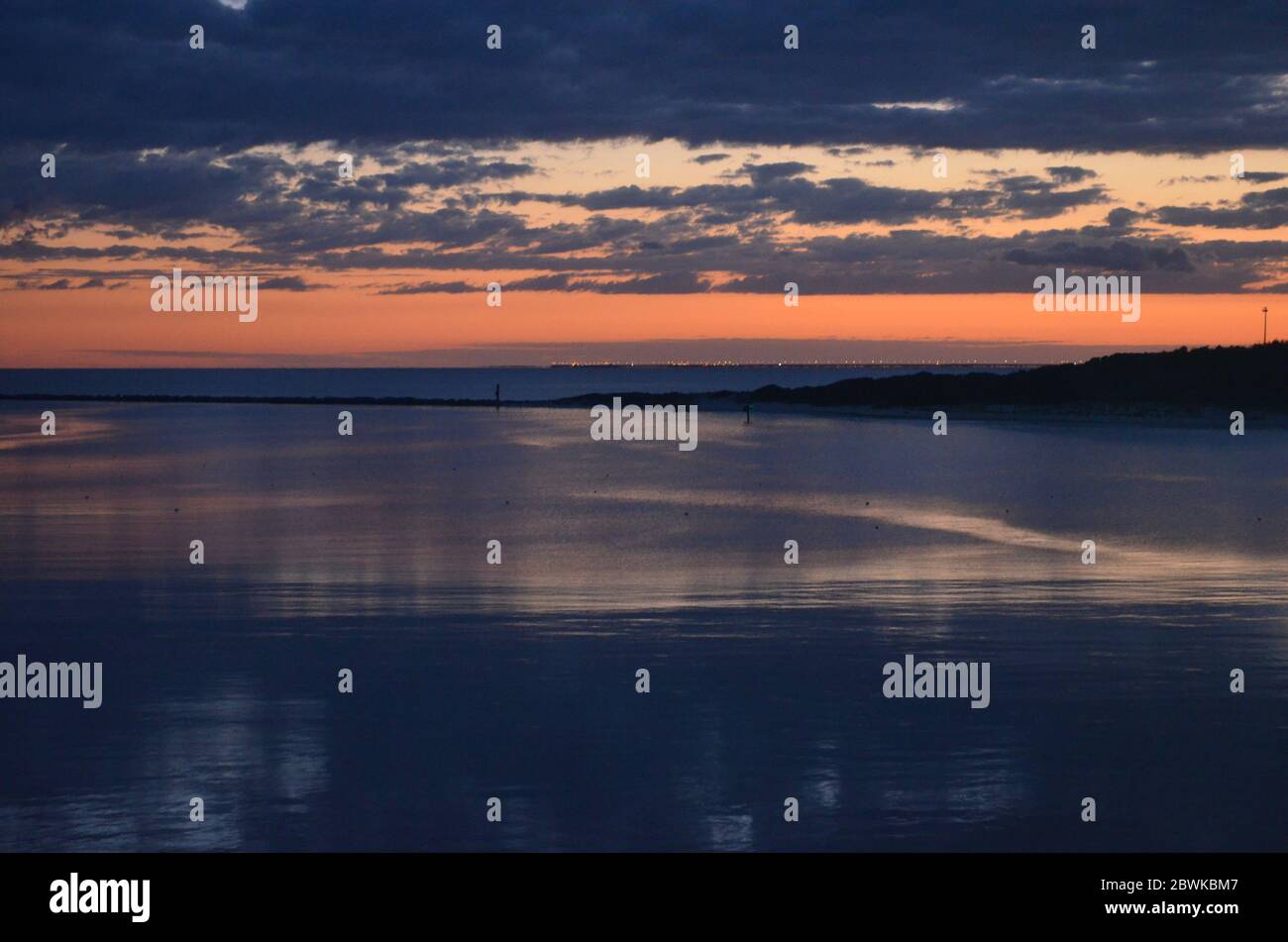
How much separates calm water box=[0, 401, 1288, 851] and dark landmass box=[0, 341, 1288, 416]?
53.2 m

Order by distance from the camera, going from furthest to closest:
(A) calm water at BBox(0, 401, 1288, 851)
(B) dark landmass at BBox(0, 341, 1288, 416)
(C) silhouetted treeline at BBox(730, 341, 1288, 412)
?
(C) silhouetted treeline at BBox(730, 341, 1288, 412), (B) dark landmass at BBox(0, 341, 1288, 416), (A) calm water at BBox(0, 401, 1288, 851)

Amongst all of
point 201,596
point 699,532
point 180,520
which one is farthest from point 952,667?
point 180,520

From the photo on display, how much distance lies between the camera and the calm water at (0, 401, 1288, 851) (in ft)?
31.6

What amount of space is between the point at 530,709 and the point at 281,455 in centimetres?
3726

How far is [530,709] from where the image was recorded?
12.4 metres

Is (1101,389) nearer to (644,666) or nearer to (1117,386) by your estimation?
(1117,386)

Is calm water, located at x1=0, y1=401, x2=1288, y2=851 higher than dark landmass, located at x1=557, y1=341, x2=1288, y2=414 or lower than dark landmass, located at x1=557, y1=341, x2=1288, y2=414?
lower

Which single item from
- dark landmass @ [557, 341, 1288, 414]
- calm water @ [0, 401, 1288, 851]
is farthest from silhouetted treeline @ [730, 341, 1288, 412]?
calm water @ [0, 401, 1288, 851]

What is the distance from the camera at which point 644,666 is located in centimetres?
1402

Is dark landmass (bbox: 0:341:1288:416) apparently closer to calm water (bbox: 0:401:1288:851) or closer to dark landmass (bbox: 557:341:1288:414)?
dark landmass (bbox: 557:341:1288:414)

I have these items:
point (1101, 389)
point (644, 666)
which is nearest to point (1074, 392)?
point (1101, 389)

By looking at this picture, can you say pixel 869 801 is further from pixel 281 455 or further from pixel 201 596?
pixel 281 455
